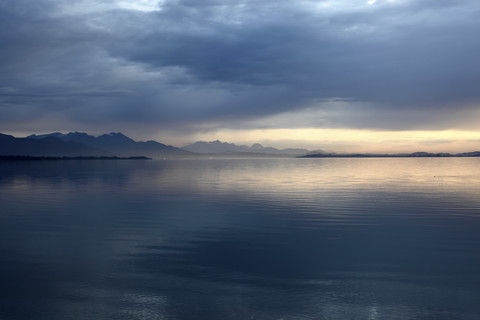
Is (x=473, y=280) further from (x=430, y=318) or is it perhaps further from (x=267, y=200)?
(x=267, y=200)

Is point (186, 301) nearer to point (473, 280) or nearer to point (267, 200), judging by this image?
point (473, 280)

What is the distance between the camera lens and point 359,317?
985cm

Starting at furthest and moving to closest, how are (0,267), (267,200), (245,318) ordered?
(267,200), (0,267), (245,318)

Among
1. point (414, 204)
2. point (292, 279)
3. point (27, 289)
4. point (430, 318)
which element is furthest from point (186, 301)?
point (414, 204)

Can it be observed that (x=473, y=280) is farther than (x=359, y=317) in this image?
Yes

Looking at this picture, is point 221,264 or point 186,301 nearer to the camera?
point 186,301

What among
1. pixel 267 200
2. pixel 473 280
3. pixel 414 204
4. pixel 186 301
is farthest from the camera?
pixel 267 200

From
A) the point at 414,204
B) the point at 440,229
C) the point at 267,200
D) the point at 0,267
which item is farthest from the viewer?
the point at 267,200

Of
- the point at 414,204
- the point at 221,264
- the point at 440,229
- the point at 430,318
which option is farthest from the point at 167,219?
the point at 414,204

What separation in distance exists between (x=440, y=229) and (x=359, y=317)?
564 inches

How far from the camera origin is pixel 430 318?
985 centimetres

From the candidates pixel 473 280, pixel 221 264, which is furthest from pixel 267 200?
pixel 473 280

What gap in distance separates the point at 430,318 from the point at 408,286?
242 cm

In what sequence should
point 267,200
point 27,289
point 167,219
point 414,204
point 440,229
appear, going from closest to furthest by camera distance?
point 27,289, point 440,229, point 167,219, point 414,204, point 267,200
